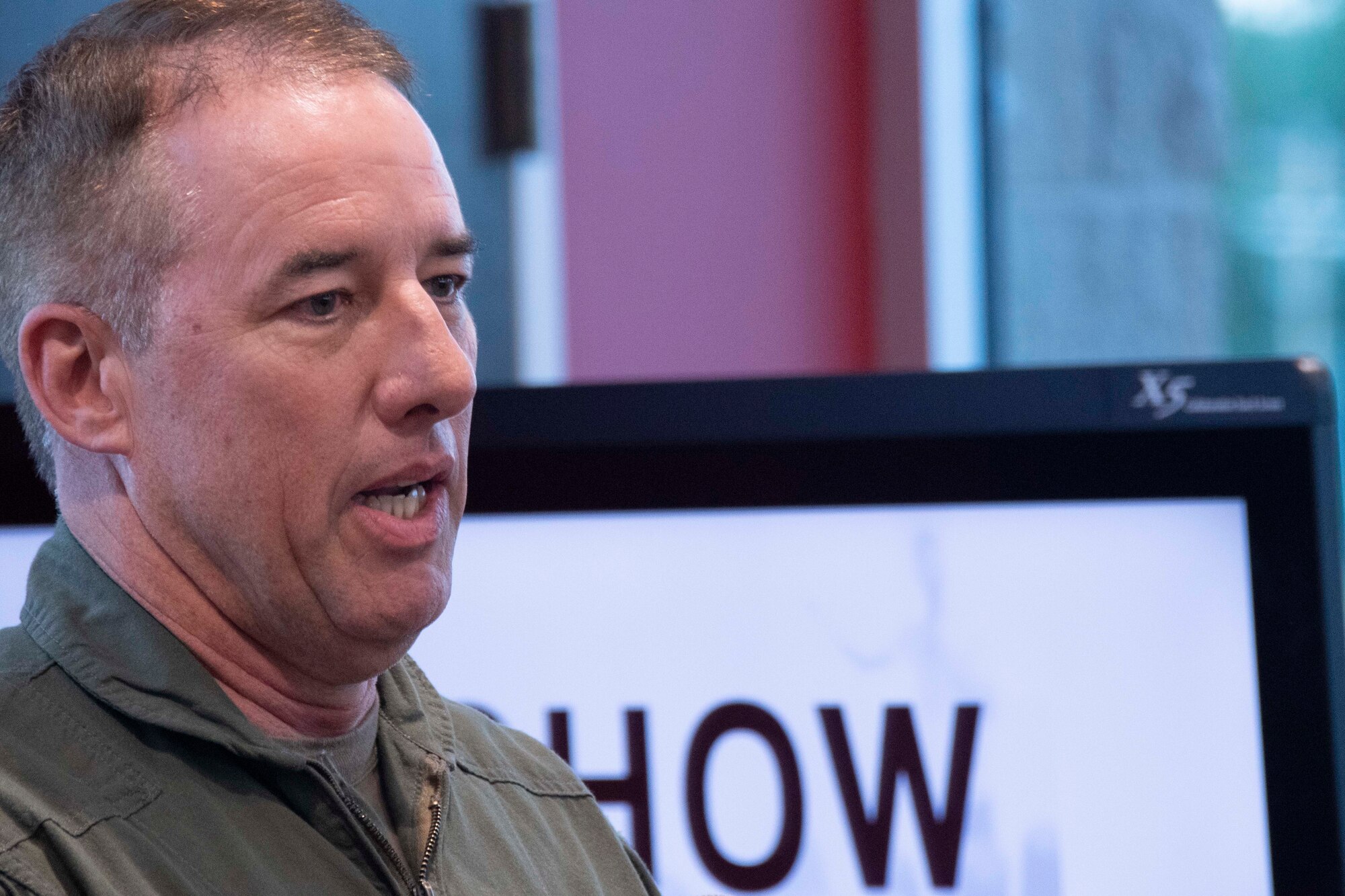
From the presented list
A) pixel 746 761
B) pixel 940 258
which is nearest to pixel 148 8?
pixel 746 761

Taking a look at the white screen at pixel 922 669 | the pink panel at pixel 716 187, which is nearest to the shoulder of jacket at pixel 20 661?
the white screen at pixel 922 669

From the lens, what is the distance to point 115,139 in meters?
0.91

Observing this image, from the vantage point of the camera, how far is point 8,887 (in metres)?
0.75

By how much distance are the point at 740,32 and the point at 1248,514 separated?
64.8 inches

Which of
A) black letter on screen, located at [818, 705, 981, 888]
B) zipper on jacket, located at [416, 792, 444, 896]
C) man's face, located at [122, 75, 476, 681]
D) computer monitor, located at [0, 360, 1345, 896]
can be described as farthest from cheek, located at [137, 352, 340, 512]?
black letter on screen, located at [818, 705, 981, 888]

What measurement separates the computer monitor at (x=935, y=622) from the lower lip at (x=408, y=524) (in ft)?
1.12

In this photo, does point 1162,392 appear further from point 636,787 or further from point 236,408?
point 236,408

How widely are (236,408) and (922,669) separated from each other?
59 centimetres

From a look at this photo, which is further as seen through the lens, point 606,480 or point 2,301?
point 606,480

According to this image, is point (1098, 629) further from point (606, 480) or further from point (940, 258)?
point (940, 258)

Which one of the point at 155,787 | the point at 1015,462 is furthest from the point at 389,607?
the point at 1015,462

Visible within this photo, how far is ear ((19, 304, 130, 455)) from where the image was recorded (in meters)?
0.92

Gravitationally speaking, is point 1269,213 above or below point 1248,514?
above

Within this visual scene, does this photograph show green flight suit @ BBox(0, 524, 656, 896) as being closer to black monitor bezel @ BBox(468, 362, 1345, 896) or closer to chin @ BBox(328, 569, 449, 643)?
chin @ BBox(328, 569, 449, 643)
